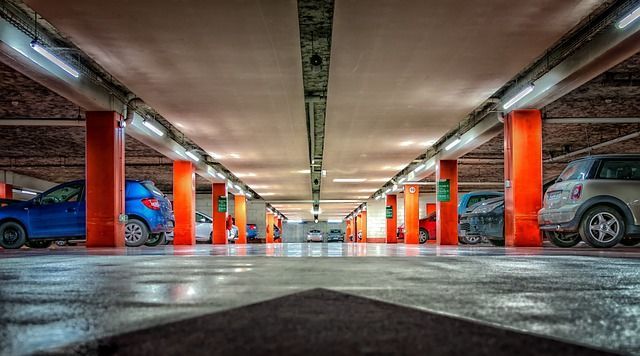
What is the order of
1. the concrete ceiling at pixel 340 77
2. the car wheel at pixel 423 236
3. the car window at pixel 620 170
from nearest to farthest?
the concrete ceiling at pixel 340 77
the car window at pixel 620 170
the car wheel at pixel 423 236

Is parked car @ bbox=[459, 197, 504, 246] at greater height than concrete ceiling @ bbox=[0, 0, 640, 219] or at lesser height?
lesser

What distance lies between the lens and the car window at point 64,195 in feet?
42.2

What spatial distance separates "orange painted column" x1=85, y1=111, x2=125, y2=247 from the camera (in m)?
13.0

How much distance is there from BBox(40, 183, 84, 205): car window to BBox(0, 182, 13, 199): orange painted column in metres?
16.0

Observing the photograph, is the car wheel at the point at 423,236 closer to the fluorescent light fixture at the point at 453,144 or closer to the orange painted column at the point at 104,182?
the fluorescent light fixture at the point at 453,144

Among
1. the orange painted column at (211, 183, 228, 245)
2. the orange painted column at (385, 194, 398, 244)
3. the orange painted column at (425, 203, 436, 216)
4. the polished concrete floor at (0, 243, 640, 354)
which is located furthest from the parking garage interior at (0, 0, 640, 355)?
the orange painted column at (425, 203, 436, 216)

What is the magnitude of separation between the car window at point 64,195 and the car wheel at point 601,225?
1132 centimetres

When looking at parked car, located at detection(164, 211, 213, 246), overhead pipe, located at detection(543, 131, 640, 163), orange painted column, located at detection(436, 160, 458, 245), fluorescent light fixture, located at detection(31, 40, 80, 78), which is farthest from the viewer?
parked car, located at detection(164, 211, 213, 246)

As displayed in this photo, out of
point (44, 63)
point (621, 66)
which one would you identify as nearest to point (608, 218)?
point (621, 66)

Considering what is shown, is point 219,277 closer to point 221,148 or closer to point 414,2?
point 414,2

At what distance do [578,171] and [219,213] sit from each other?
21872mm

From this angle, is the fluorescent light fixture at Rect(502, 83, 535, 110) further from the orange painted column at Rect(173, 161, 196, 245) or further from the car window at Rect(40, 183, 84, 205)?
the orange painted column at Rect(173, 161, 196, 245)

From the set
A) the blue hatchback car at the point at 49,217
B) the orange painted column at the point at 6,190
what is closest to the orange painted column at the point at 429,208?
the orange painted column at the point at 6,190

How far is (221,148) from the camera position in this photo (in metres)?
19.2
